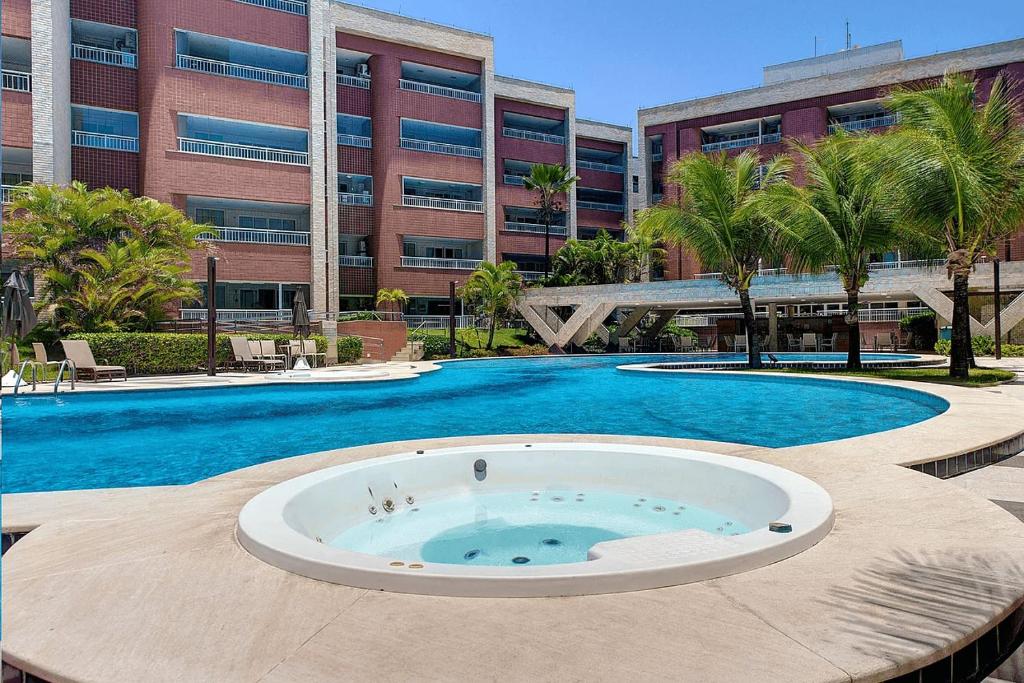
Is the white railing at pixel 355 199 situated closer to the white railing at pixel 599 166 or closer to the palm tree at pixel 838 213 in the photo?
the white railing at pixel 599 166

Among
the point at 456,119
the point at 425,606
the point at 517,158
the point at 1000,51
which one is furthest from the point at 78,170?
the point at 1000,51

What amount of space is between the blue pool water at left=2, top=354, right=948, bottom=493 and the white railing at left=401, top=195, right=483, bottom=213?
19211 mm

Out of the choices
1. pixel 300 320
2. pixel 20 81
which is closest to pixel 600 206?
pixel 300 320

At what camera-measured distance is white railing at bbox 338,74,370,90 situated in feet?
111

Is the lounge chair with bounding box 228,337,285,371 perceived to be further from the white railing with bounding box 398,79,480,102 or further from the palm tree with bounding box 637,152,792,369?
the white railing with bounding box 398,79,480,102

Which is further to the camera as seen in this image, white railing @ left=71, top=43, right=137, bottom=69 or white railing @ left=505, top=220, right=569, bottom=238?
white railing @ left=505, top=220, right=569, bottom=238

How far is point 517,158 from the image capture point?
3991 centimetres

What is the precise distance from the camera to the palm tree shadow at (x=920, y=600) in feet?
8.50

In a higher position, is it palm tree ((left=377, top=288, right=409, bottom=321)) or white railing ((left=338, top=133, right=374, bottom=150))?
white railing ((left=338, top=133, right=374, bottom=150))

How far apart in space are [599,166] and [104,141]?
2850 centimetres

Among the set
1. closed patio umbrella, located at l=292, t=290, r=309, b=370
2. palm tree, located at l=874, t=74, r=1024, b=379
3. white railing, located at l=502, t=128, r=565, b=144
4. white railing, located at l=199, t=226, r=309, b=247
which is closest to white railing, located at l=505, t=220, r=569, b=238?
white railing, located at l=502, t=128, r=565, b=144

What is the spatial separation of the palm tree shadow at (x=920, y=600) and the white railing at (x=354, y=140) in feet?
111

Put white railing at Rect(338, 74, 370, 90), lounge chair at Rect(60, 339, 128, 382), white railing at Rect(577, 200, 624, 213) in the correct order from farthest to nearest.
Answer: white railing at Rect(577, 200, 624, 213) < white railing at Rect(338, 74, 370, 90) < lounge chair at Rect(60, 339, 128, 382)

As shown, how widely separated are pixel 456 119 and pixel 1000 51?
2599cm
